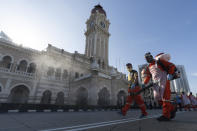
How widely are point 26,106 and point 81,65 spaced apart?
13604 mm

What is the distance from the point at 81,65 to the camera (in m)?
20.5

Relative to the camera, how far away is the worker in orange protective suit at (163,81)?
8.99 ft

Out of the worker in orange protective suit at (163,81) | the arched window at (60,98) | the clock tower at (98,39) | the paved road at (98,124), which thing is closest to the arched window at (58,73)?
the arched window at (60,98)

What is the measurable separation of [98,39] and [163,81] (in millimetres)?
29337

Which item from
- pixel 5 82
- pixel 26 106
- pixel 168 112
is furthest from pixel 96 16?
pixel 168 112

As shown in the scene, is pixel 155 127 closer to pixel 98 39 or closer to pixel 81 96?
pixel 81 96

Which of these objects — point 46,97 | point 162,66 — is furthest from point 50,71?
point 162,66

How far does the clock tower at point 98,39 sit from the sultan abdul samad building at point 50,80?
10.6 meters

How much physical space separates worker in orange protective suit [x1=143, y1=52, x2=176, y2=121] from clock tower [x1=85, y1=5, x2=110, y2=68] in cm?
2452

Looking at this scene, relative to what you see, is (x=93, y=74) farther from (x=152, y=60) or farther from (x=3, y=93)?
(x=3, y=93)

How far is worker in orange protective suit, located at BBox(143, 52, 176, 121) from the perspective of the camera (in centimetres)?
274

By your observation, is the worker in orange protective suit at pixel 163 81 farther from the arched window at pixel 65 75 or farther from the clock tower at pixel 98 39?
the clock tower at pixel 98 39

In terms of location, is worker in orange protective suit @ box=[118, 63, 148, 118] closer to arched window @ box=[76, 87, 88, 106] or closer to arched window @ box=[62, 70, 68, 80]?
arched window @ box=[76, 87, 88, 106]

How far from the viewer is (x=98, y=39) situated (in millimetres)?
31016
